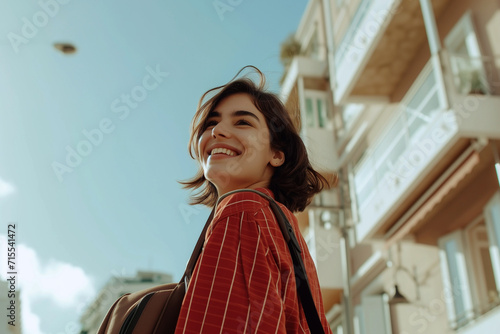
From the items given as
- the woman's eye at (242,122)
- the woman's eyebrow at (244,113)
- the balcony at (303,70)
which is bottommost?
the woman's eye at (242,122)

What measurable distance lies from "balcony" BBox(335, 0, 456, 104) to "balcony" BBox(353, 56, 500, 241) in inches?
74.9

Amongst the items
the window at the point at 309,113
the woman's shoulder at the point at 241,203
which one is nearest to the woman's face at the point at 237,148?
the woman's shoulder at the point at 241,203

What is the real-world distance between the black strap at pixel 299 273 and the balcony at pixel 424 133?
7.32m

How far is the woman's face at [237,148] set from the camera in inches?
92.1

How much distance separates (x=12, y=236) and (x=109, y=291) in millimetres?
1991

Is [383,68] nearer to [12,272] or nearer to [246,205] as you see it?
[12,272]

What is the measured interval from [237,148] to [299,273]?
586 millimetres

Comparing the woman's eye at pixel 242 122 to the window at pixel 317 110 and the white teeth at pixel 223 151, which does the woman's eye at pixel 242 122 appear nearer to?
the white teeth at pixel 223 151

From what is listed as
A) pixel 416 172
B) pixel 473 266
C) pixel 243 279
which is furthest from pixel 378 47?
pixel 243 279

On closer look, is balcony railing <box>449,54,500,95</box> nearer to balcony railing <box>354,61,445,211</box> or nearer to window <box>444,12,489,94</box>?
window <box>444,12,489,94</box>

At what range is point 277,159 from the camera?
100 inches

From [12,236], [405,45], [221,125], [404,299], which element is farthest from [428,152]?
[221,125]

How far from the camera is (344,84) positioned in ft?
46.1

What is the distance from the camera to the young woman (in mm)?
1779
